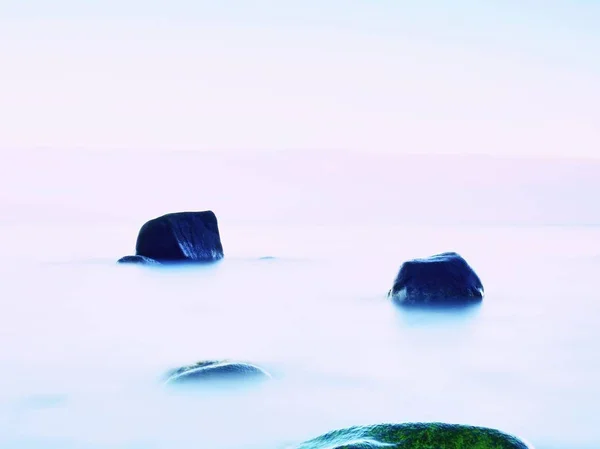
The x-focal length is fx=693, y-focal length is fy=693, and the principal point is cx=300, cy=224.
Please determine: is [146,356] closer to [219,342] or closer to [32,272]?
[219,342]

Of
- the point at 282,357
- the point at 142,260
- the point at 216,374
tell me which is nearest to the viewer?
the point at 216,374

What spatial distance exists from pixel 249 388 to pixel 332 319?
5403 mm

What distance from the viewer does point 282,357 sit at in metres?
8.82

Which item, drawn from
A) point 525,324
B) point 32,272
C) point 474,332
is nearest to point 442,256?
point 474,332

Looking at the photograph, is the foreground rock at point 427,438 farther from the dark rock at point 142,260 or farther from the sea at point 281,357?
→ the dark rock at point 142,260

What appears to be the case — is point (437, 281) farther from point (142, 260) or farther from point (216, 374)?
point (142, 260)

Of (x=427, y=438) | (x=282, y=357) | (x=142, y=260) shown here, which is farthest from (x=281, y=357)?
(x=142, y=260)

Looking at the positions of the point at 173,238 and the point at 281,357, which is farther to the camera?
the point at 173,238

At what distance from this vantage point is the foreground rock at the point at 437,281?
10633 mm

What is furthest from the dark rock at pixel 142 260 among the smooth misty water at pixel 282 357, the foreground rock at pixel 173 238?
the smooth misty water at pixel 282 357

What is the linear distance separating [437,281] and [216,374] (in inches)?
200

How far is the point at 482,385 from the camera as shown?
756 centimetres

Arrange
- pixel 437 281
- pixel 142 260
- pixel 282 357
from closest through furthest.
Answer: pixel 282 357 < pixel 437 281 < pixel 142 260

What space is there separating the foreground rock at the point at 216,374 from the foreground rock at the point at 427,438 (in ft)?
7.81
